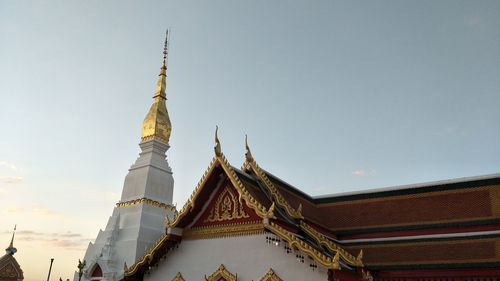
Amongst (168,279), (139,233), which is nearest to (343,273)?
(168,279)

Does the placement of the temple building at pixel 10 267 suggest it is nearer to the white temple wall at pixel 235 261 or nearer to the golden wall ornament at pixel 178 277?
the white temple wall at pixel 235 261

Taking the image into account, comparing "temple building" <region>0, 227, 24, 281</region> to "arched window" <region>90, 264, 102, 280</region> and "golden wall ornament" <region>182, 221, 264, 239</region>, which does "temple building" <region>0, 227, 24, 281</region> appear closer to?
"arched window" <region>90, 264, 102, 280</region>

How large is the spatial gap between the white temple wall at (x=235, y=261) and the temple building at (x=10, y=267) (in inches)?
612

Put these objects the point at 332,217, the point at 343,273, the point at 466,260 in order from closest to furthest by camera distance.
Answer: the point at 343,273
the point at 466,260
the point at 332,217

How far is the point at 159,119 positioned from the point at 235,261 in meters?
11.5

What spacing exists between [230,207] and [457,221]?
253 inches

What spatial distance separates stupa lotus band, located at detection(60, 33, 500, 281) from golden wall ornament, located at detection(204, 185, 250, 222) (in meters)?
0.03

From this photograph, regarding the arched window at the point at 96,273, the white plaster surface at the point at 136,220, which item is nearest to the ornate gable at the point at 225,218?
the white plaster surface at the point at 136,220

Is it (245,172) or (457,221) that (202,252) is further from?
(457,221)

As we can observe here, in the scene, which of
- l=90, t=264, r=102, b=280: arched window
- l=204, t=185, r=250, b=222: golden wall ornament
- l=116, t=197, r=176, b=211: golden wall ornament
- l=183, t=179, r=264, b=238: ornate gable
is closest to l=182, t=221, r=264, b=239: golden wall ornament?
l=183, t=179, r=264, b=238: ornate gable

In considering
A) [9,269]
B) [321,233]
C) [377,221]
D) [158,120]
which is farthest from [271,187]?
[9,269]

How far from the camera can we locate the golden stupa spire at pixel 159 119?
21359 mm

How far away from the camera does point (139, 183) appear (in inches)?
768

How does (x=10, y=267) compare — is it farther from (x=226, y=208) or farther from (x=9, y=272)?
(x=226, y=208)
